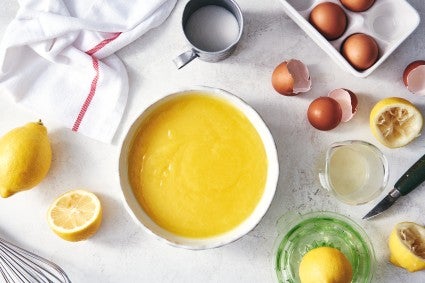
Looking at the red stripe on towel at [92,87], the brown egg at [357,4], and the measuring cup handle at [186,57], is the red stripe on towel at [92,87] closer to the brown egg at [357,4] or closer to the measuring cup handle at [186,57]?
the measuring cup handle at [186,57]

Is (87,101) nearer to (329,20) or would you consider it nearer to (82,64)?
(82,64)

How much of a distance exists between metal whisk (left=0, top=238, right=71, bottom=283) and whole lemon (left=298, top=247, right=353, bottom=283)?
0.48 meters

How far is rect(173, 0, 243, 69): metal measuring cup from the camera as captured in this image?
1288 mm

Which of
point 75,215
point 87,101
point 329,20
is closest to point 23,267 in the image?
point 75,215

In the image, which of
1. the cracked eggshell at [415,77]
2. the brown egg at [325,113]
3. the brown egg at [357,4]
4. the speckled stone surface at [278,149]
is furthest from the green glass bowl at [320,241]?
the brown egg at [357,4]

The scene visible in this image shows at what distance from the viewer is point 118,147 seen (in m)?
1.28

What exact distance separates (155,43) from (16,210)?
443mm

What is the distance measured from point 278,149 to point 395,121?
24 centimetres

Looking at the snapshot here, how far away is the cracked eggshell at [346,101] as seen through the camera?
1.33 metres

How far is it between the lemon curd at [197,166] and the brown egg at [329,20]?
0.23 m

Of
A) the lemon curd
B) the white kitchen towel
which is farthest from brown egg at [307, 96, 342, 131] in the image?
the white kitchen towel

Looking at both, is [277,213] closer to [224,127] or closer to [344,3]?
[224,127]

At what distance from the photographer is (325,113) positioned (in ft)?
4.25

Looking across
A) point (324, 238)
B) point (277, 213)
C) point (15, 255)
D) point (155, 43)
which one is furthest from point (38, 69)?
point (324, 238)
